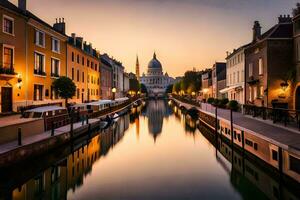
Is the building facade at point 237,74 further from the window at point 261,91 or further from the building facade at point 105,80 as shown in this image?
the building facade at point 105,80

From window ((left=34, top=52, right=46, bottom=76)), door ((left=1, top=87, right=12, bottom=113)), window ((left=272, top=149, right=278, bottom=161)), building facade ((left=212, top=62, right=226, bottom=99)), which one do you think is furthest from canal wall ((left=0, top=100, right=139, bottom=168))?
building facade ((left=212, top=62, right=226, bottom=99))

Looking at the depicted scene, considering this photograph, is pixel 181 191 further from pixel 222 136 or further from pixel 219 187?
pixel 222 136

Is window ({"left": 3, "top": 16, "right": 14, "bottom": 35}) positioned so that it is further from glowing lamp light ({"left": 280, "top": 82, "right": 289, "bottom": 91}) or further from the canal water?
glowing lamp light ({"left": 280, "top": 82, "right": 289, "bottom": 91})

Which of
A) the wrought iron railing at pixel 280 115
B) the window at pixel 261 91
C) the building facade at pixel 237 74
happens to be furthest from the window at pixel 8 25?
the building facade at pixel 237 74

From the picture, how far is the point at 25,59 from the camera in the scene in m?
30.7

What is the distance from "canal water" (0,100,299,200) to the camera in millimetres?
15555

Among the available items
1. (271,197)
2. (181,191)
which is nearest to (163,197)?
(181,191)

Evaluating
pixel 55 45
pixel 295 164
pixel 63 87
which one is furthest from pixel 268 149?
pixel 55 45

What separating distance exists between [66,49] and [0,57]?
55.2 ft

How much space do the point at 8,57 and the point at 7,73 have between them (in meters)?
2.08

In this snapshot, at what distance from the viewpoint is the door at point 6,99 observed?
89.7 ft

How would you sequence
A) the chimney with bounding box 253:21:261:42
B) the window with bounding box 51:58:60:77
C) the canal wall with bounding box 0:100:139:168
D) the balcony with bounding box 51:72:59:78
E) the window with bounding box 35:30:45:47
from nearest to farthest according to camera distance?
the canal wall with bounding box 0:100:139:168, the window with bounding box 35:30:45:47, the chimney with bounding box 253:21:261:42, the balcony with bounding box 51:72:59:78, the window with bounding box 51:58:60:77

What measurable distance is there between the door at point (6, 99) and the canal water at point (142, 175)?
7776mm

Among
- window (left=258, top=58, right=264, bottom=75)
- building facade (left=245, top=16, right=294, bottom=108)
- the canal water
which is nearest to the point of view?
the canal water
